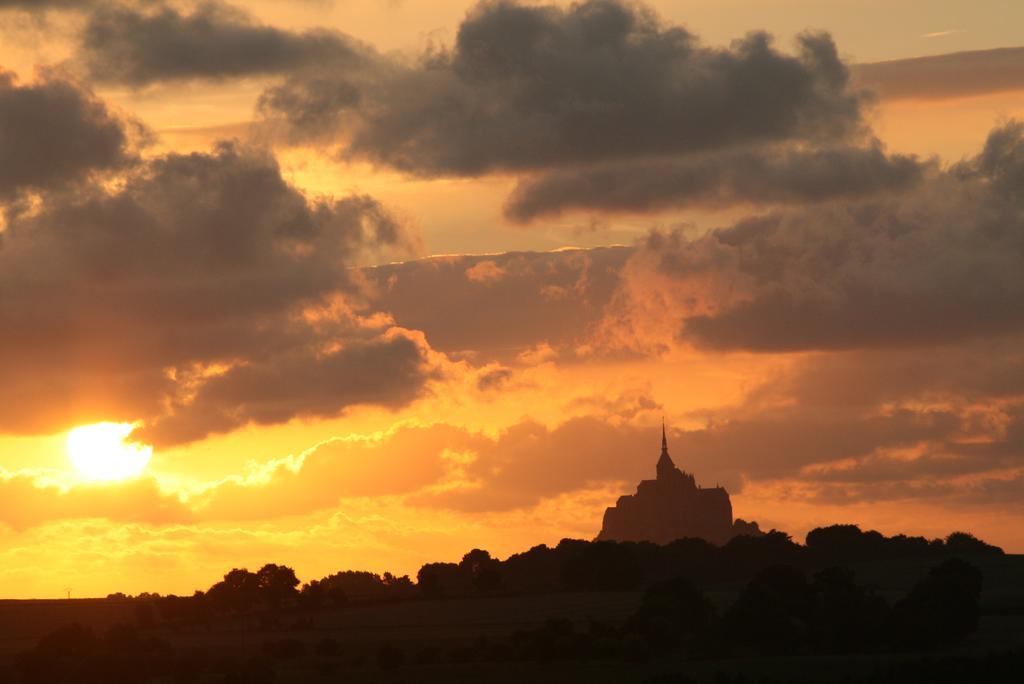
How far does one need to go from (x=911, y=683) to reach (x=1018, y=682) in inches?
374

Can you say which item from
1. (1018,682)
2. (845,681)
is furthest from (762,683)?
(1018,682)

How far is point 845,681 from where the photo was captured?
198 meters

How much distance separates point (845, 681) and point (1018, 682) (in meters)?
15.6

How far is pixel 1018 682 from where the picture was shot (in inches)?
7859

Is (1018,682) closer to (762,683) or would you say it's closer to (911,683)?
(911,683)

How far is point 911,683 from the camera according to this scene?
199875 millimetres

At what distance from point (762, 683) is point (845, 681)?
7346 mm

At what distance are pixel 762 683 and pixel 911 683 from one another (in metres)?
13.3

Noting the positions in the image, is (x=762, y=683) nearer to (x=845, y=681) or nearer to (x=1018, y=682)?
(x=845, y=681)

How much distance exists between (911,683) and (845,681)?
247 inches

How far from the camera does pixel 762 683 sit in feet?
656

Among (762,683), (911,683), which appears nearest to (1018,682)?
(911,683)
